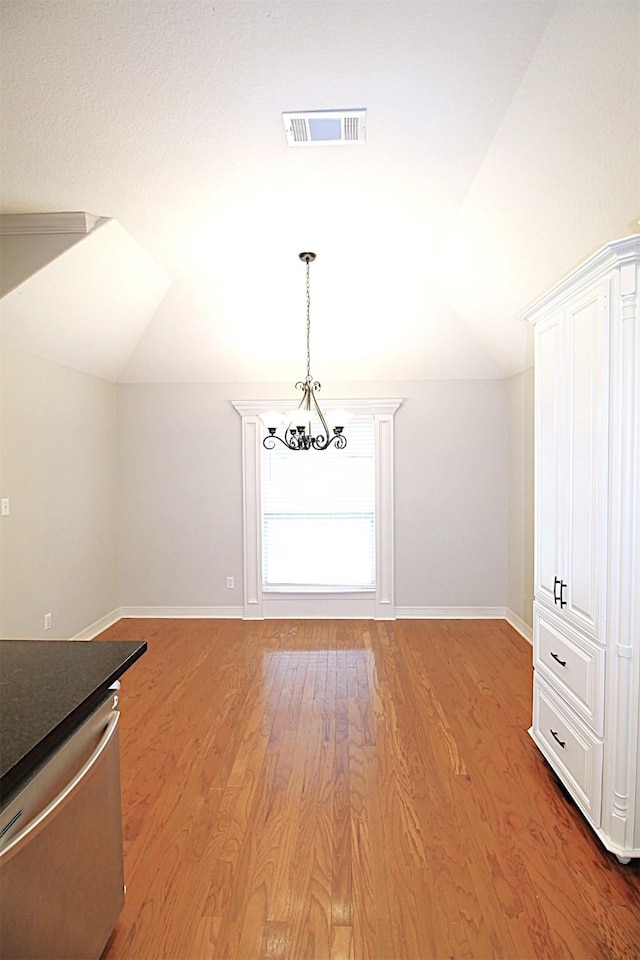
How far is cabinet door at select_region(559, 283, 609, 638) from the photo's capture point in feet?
6.73

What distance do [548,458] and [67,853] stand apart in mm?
2393

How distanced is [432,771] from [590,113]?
3062 mm

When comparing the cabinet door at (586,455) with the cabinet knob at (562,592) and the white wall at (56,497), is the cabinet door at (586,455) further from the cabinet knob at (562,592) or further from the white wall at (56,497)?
the white wall at (56,497)

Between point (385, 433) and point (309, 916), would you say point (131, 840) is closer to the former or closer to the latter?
point (309, 916)

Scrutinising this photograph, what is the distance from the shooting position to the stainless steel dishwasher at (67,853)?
1.11 metres

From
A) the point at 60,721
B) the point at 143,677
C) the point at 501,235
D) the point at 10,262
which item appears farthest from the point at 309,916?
the point at 10,262

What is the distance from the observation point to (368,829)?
2268mm

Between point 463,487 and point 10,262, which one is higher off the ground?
point 10,262

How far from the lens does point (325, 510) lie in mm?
5414

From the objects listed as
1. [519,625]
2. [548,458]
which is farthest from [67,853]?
[519,625]

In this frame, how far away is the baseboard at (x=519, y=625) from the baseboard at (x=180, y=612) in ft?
8.97

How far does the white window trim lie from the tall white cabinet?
108 inches

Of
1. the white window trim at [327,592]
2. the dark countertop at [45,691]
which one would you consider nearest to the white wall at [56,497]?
the white window trim at [327,592]

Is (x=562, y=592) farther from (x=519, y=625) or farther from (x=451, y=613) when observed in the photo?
(x=451, y=613)
